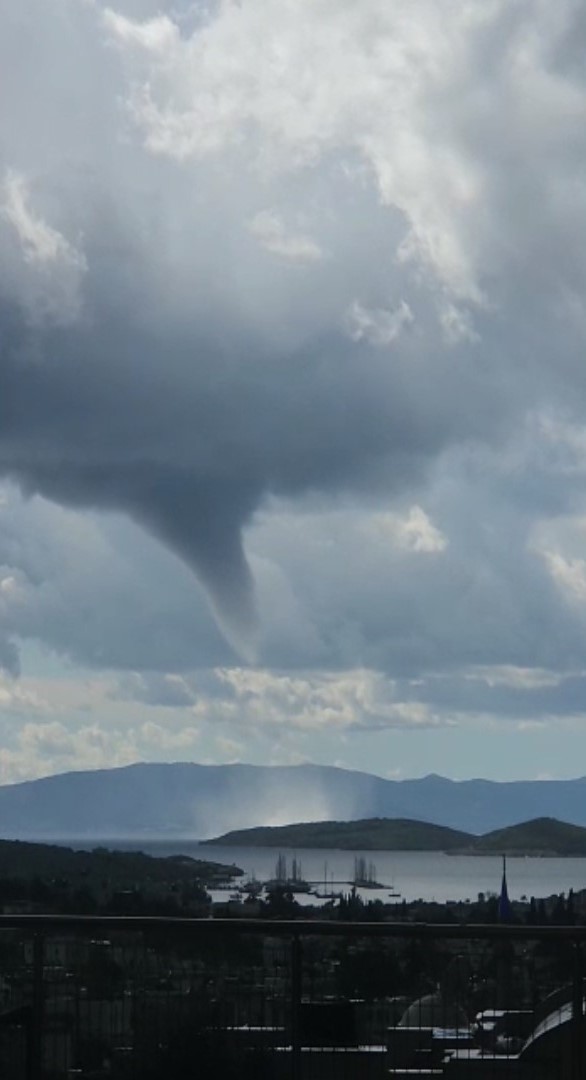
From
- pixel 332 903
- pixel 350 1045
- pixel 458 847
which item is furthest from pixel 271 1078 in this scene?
pixel 458 847

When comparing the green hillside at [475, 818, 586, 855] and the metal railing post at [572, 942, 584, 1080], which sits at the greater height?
the green hillside at [475, 818, 586, 855]

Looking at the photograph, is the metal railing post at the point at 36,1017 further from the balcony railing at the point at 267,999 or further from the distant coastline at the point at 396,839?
the distant coastline at the point at 396,839

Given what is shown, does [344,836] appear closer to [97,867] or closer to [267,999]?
[97,867]

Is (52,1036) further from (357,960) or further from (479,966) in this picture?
(479,966)

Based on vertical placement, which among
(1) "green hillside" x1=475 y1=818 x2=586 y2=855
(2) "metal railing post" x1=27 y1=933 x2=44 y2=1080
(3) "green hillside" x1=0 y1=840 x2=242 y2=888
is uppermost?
(1) "green hillside" x1=475 y1=818 x2=586 y2=855

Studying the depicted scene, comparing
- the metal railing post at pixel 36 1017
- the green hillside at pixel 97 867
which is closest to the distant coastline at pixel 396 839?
the green hillside at pixel 97 867

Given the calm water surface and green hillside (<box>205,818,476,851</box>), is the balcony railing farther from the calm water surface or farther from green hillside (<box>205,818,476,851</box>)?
green hillside (<box>205,818,476,851</box>)

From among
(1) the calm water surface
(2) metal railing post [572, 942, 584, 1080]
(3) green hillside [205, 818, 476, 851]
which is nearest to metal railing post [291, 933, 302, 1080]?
(2) metal railing post [572, 942, 584, 1080]
